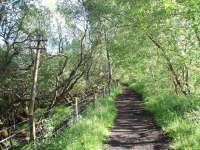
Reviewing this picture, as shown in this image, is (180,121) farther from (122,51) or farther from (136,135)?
(122,51)

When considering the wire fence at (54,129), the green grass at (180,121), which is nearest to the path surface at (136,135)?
the green grass at (180,121)

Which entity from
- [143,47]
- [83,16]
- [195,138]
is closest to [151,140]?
[195,138]

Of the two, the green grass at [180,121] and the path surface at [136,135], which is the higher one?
the green grass at [180,121]

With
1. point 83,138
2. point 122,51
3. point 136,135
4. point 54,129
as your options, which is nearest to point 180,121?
point 136,135

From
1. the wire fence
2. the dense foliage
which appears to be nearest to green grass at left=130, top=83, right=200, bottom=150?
the dense foliage

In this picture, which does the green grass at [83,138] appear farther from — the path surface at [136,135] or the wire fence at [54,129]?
the wire fence at [54,129]

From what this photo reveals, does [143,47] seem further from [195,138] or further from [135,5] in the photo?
[195,138]

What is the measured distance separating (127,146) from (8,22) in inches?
639

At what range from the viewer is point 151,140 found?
15.1m

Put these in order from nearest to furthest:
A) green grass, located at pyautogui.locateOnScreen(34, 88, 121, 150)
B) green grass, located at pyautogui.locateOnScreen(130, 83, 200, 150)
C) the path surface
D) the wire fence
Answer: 1. green grass, located at pyautogui.locateOnScreen(130, 83, 200, 150)
2. green grass, located at pyautogui.locateOnScreen(34, 88, 121, 150)
3. the path surface
4. the wire fence

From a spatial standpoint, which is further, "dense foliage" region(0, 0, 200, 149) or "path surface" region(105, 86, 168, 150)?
"dense foliage" region(0, 0, 200, 149)

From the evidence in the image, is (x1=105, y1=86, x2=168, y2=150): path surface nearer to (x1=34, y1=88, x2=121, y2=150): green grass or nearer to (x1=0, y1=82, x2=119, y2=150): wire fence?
(x1=34, y1=88, x2=121, y2=150): green grass

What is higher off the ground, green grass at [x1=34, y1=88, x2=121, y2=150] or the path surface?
green grass at [x1=34, y1=88, x2=121, y2=150]

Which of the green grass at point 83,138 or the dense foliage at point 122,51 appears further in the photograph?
the dense foliage at point 122,51
